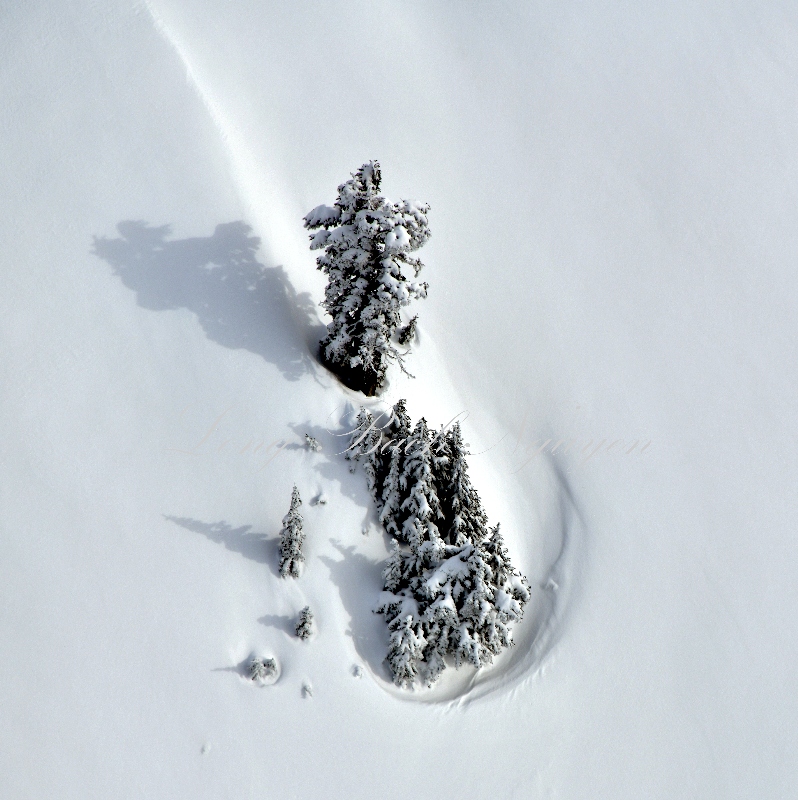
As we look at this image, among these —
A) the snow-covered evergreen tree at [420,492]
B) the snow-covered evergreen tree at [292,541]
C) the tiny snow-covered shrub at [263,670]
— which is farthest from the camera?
the snow-covered evergreen tree at [420,492]

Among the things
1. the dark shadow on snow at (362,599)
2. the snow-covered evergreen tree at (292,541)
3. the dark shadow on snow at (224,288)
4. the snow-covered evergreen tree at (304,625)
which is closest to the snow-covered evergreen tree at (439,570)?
the dark shadow on snow at (362,599)

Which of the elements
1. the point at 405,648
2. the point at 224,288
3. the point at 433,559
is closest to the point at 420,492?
the point at 433,559

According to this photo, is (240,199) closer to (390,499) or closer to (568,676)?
(390,499)

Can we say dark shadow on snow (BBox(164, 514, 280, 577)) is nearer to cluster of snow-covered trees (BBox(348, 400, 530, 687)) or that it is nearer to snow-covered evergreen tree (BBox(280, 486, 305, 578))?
snow-covered evergreen tree (BBox(280, 486, 305, 578))

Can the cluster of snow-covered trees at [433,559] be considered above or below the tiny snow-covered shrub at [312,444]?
below

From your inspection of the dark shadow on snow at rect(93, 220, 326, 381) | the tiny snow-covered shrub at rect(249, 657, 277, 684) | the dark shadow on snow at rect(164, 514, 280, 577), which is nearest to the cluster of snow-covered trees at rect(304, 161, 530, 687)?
the dark shadow on snow at rect(164, 514, 280, 577)

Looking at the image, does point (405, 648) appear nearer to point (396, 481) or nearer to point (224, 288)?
point (396, 481)

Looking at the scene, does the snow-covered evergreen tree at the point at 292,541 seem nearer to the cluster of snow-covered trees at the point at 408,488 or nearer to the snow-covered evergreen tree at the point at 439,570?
the cluster of snow-covered trees at the point at 408,488
